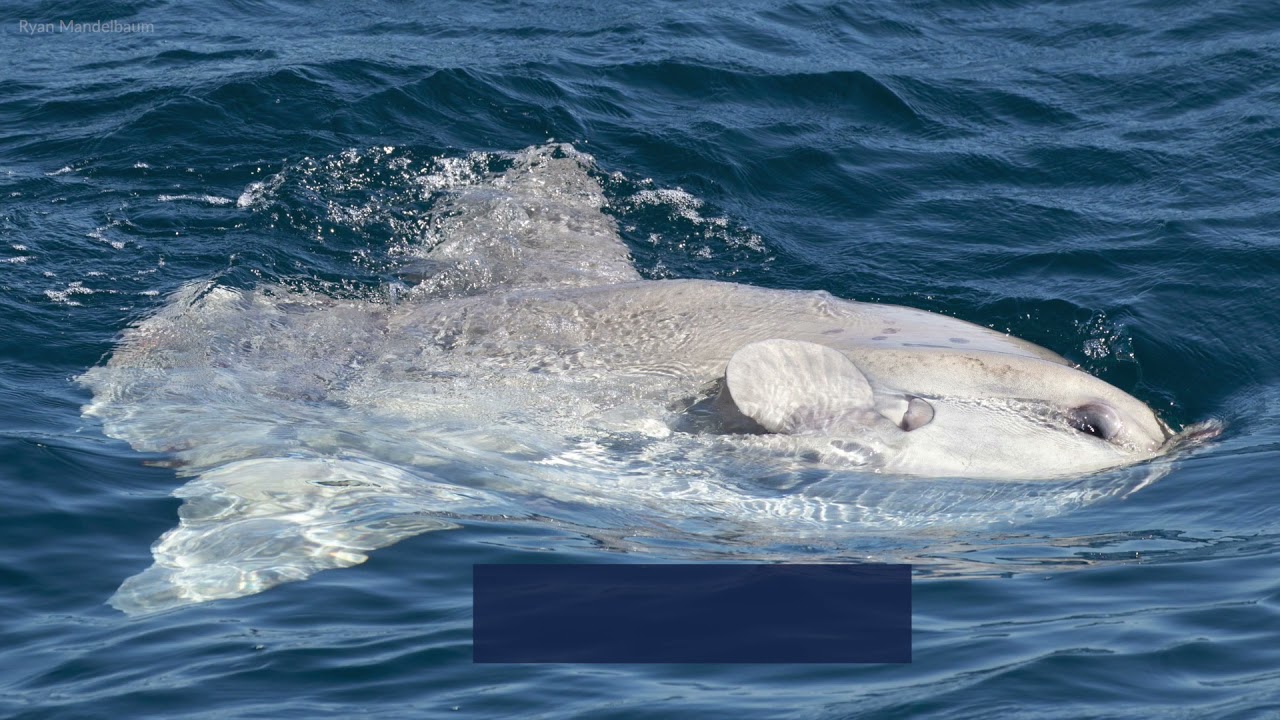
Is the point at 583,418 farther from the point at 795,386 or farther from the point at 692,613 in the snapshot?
the point at 692,613

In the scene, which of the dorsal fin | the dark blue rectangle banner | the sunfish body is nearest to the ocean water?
the dark blue rectangle banner

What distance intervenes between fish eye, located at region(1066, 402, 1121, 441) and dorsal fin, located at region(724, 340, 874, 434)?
131cm

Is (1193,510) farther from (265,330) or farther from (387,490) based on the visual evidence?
(265,330)

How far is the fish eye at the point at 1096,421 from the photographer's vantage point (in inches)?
350

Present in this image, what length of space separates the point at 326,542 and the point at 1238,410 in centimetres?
695

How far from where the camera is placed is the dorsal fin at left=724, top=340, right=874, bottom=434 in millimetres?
8805

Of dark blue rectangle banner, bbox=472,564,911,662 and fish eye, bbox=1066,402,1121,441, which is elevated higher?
fish eye, bbox=1066,402,1121,441

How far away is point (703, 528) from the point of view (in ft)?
27.1

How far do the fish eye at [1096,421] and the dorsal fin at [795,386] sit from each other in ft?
4.31

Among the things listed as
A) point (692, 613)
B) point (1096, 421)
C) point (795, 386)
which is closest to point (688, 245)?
point (795, 386)

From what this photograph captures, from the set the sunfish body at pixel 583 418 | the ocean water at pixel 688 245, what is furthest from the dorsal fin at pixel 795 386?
the ocean water at pixel 688 245

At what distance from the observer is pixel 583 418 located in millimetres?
9508

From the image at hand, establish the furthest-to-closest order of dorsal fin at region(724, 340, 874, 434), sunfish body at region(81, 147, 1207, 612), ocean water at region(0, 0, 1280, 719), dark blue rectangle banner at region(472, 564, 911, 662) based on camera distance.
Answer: dorsal fin at region(724, 340, 874, 434) < sunfish body at region(81, 147, 1207, 612) < dark blue rectangle banner at region(472, 564, 911, 662) < ocean water at region(0, 0, 1280, 719)

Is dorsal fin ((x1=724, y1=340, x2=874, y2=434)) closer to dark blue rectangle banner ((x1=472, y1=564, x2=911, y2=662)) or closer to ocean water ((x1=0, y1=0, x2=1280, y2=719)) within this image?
ocean water ((x1=0, y1=0, x2=1280, y2=719))
